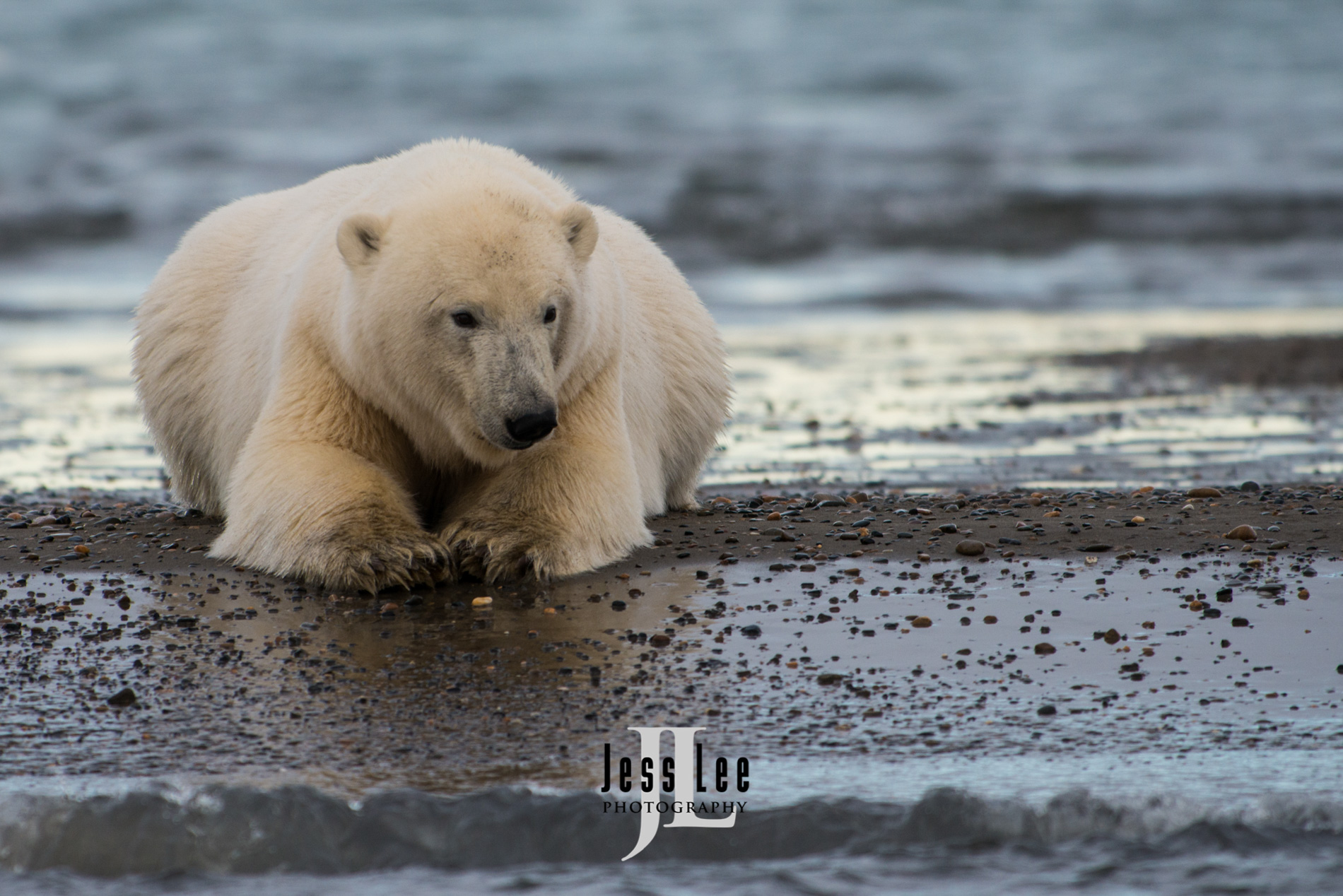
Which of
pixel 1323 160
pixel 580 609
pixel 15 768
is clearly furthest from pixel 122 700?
pixel 1323 160

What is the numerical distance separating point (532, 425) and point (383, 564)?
0.64 metres

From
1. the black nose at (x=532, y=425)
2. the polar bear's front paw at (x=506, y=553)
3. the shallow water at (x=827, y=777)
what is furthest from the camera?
the polar bear's front paw at (x=506, y=553)

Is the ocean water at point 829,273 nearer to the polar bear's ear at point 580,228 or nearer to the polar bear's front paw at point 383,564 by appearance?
the polar bear's front paw at point 383,564

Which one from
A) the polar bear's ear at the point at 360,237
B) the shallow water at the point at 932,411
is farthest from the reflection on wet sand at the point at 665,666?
the shallow water at the point at 932,411

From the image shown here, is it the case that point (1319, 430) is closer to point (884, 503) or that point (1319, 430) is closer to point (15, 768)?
point (884, 503)

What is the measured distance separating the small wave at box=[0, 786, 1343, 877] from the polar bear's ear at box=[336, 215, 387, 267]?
214 centimetres

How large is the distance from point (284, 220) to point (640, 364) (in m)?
1.52

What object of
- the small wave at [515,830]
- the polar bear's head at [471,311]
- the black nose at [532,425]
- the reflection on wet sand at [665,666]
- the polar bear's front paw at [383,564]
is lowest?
the small wave at [515,830]

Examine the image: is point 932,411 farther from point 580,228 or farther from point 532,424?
point 532,424

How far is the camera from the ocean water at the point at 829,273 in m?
2.77

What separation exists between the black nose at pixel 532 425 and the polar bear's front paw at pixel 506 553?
0.43 metres

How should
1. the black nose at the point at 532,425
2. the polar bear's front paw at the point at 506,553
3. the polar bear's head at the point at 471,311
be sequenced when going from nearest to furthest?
1. the black nose at the point at 532,425
2. the polar bear's head at the point at 471,311
3. the polar bear's front paw at the point at 506,553

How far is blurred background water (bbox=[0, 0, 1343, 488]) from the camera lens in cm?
939

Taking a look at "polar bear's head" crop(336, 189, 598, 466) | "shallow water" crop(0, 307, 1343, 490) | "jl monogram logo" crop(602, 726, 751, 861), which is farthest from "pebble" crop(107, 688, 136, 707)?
"shallow water" crop(0, 307, 1343, 490)
